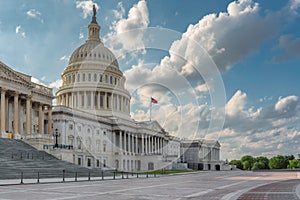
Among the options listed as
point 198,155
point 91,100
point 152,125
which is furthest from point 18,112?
point 198,155

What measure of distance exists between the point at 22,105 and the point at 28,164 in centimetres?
2662

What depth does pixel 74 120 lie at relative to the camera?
90.1m

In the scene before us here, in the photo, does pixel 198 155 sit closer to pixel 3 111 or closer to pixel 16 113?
pixel 16 113

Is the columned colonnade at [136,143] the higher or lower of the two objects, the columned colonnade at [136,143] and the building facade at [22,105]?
the lower

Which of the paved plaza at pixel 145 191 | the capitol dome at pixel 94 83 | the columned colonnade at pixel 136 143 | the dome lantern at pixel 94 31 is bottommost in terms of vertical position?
the paved plaza at pixel 145 191

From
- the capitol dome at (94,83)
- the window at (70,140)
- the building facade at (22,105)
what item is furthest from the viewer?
the capitol dome at (94,83)

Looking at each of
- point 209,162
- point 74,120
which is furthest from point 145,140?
point 209,162

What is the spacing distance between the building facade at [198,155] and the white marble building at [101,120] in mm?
23146

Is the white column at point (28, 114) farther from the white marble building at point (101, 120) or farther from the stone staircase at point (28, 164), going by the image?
the white marble building at point (101, 120)

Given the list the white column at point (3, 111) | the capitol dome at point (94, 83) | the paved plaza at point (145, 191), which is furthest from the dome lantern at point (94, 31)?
the paved plaza at point (145, 191)

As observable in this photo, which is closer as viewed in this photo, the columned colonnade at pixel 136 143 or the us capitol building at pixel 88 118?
the us capitol building at pixel 88 118

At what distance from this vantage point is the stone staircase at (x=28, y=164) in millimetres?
41594

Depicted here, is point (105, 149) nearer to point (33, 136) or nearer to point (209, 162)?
point (33, 136)

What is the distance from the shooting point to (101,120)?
103125 mm
